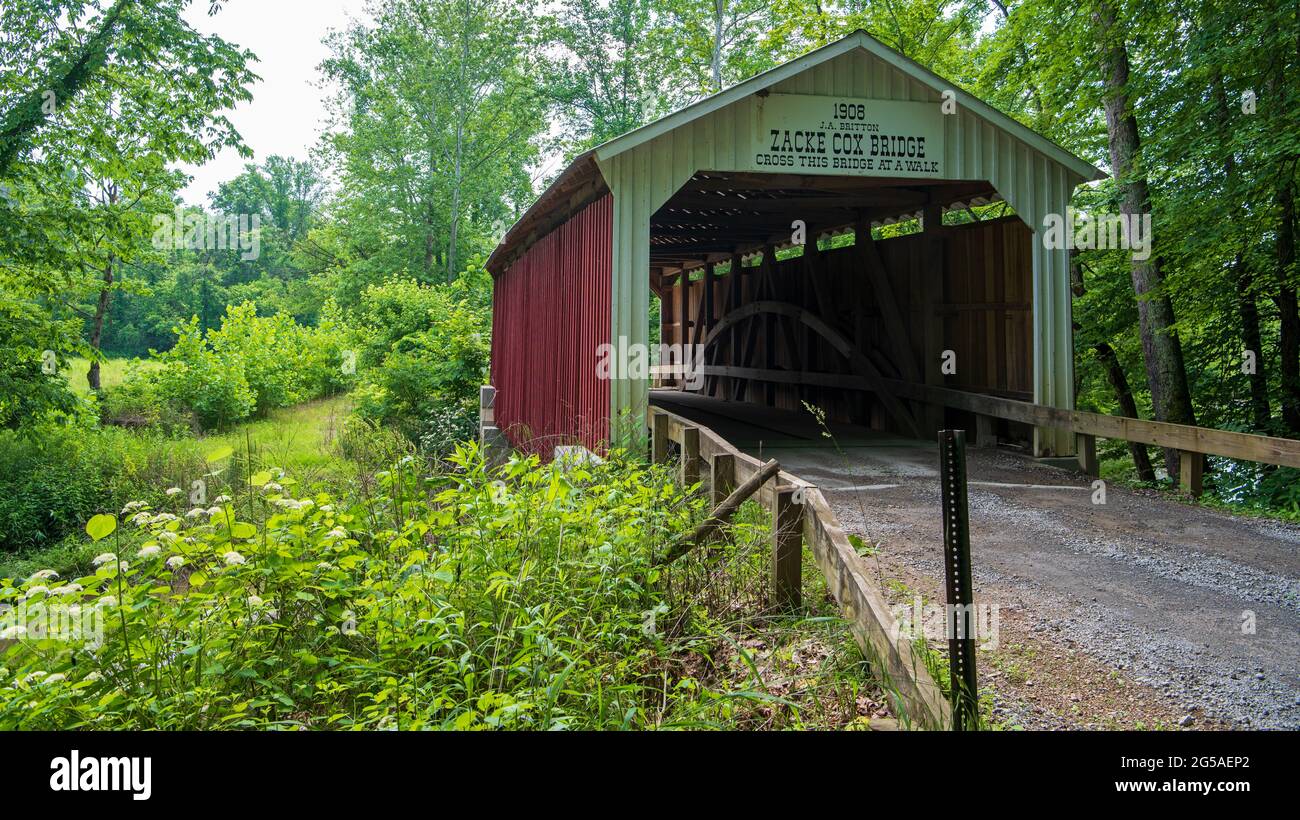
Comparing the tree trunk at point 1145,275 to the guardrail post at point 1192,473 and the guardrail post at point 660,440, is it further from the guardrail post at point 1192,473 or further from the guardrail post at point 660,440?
the guardrail post at point 660,440

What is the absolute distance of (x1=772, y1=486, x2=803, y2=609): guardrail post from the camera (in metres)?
4.39

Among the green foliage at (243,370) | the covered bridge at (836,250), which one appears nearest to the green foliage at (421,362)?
the green foliage at (243,370)

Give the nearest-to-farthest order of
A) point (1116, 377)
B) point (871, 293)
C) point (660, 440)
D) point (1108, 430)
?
point (660, 440), point (1108, 430), point (871, 293), point (1116, 377)

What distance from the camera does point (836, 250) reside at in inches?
526

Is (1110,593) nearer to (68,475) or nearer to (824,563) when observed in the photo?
(824,563)

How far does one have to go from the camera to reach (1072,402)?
379 inches

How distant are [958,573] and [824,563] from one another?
1365 millimetres

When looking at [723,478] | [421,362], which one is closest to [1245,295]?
[723,478]

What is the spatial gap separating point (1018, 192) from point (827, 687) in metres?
7.71

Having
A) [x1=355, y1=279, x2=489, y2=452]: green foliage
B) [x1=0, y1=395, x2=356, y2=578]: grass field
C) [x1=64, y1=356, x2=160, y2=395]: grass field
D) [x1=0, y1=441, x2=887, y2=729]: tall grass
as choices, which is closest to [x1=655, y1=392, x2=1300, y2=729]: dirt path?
[x1=0, y1=441, x2=887, y2=729]: tall grass

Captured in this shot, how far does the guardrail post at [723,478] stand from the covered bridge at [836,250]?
2825 millimetres

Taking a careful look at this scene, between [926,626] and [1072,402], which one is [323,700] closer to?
[926,626]

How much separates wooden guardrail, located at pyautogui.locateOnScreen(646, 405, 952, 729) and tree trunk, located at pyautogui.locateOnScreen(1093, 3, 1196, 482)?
758 cm

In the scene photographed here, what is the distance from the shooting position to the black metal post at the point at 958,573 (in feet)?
8.50
